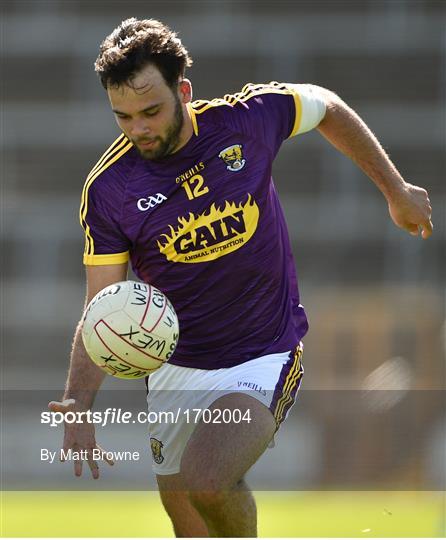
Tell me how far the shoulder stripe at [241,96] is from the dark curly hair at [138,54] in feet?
0.74

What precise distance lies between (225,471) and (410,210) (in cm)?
153

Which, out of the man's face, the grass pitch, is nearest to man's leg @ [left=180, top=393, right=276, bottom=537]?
the man's face

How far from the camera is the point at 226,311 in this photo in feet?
14.7

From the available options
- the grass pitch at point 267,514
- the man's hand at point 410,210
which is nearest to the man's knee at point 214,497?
the man's hand at point 410,210

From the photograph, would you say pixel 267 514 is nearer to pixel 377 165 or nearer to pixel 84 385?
pixel 377 165

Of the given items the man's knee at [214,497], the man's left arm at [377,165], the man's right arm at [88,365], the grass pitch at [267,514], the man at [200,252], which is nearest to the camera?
the man's knee at [214,497]

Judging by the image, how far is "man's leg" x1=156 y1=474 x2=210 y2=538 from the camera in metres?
4.50

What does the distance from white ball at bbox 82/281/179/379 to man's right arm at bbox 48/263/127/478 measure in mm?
173

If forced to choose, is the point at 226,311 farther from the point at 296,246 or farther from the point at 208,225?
the point at 296,246

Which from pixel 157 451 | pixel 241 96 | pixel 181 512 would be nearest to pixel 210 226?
pixel 241 96

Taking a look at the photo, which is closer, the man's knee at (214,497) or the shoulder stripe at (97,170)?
the man's knee at (214,497)

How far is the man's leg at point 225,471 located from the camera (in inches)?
A: 158

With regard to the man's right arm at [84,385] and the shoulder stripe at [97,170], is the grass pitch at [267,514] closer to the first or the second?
the man's right arm at [84,385]

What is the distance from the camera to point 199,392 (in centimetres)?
452
